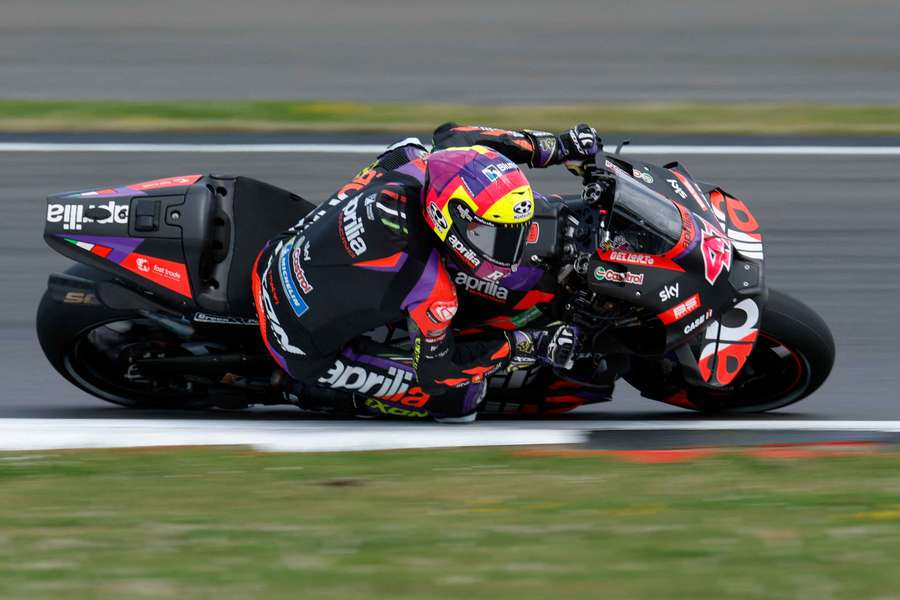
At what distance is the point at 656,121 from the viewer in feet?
32.7

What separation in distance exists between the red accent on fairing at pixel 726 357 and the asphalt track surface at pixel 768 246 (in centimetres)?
72

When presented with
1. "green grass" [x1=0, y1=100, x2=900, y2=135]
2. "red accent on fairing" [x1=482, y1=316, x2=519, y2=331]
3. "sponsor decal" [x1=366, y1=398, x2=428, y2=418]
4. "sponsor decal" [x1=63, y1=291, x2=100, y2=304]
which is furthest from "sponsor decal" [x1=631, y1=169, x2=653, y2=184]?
"green grass" [x1=0, y1=100, x2=900, y2=135]

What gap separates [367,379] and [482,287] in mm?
617

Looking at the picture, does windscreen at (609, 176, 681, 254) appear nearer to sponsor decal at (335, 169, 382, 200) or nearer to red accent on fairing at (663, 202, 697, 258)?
red accent on fairing at (663, 202, 697, 258)

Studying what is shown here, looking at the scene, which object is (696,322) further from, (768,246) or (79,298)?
(768,246)

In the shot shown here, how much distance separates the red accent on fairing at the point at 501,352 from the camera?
5203 mm

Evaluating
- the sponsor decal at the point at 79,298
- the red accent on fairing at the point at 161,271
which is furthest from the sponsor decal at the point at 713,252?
the sponsor decal at the point at 79,298

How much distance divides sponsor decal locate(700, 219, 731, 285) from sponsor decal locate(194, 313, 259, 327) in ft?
6.10

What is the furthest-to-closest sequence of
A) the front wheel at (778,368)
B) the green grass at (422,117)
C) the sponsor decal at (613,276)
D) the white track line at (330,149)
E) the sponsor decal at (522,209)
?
the green grass at (422,117) < the white track line at (330,149) < the front wheel at (778,368) < the sponsor decal at (613,276) < the sponsor decal at (522,209)

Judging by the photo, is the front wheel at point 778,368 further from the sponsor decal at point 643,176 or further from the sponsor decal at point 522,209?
the sponsor decal at point 522,209

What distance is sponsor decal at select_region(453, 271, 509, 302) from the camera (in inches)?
208

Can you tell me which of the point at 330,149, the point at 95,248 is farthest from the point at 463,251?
the point at 330,149

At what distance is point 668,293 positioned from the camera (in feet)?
16.3

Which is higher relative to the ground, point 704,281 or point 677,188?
point 677,188
